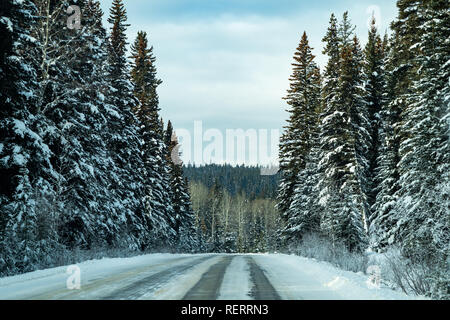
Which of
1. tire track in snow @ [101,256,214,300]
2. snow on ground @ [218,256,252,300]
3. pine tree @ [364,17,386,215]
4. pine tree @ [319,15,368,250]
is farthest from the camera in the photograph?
pine tree @ [364,17,386,215]

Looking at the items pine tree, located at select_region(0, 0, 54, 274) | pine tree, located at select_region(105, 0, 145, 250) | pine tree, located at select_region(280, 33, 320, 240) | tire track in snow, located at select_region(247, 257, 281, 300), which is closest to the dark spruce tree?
pine tree, located at select_region(105, 0, 145, 250)

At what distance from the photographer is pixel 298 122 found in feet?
109

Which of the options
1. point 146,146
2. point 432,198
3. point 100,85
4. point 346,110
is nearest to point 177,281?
point 432,198

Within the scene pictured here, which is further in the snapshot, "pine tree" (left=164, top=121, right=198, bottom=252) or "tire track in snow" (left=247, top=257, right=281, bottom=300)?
"pine tree" (left=164, top=121, right=198, bottom=252)

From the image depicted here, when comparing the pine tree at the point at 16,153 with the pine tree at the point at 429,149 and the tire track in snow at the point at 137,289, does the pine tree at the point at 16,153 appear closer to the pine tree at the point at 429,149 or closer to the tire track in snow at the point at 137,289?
the tire track in snow at the point at 137,289

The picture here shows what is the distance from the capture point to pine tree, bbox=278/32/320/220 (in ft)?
106

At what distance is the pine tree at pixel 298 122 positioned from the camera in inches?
1276

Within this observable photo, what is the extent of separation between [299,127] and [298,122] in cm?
48

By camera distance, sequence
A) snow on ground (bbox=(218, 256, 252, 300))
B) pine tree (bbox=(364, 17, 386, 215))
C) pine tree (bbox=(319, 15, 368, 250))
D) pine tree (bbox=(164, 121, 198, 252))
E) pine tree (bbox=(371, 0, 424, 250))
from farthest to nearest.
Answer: pine tree (bbox=(164, 121, 198, 252)) → pine tree (bbox=(364, 17, 386, 215)) → pine tree (bbox=(319, 15, 368, 250)) → pine tree (bbox=(371, 0, 424, 250)) → snow on ground (bbox=(218, 256, 252, 300))

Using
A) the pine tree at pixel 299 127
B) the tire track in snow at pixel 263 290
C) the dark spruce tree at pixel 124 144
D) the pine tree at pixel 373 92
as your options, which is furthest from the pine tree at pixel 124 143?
the pine tree at pixel 373 92

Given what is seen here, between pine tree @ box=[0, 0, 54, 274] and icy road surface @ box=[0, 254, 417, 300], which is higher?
pine tree @ box=[0, 0, 54, 274]

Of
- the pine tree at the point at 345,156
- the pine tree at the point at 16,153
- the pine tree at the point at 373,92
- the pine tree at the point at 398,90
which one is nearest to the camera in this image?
the pine tree at the point at 16,153

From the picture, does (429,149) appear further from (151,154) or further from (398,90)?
(151,154)

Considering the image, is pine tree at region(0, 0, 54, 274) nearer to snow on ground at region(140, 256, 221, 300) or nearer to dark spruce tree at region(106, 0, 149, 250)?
snow on ground at region(140, 256, 221, 300)
